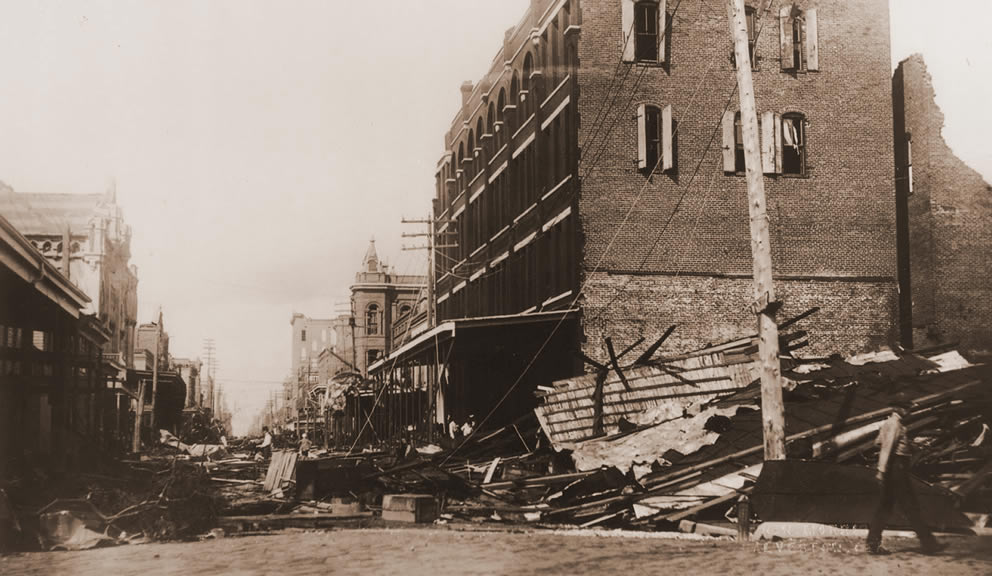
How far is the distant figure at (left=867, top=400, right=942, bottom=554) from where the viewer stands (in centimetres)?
1111

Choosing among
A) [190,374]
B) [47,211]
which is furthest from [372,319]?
[47,211]

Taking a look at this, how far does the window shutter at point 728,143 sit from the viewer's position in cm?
2994

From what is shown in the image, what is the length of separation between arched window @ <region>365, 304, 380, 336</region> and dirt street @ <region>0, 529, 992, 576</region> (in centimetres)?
6753

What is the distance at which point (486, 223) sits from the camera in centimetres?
4444

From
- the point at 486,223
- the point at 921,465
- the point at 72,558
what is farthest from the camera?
the point at 486,223

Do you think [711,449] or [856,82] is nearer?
[711,449]

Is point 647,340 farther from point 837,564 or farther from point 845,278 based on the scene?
point 837,564

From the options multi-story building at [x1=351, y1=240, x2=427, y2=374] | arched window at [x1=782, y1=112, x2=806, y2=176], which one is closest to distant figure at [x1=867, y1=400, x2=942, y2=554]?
arched window at [x1=782, y1=112, x2=806, y2=176]

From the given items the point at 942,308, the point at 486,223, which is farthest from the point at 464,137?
the point at 942,308

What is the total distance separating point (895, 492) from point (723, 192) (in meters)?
19.6

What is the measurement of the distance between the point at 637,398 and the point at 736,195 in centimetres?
890

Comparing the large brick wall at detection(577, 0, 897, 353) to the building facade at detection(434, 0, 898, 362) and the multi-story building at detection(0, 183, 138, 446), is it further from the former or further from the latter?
the multi-story building at detection(0, 183, 138, 446)

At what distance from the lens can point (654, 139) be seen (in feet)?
99.0

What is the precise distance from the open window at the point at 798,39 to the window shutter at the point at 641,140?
461 centimetres
